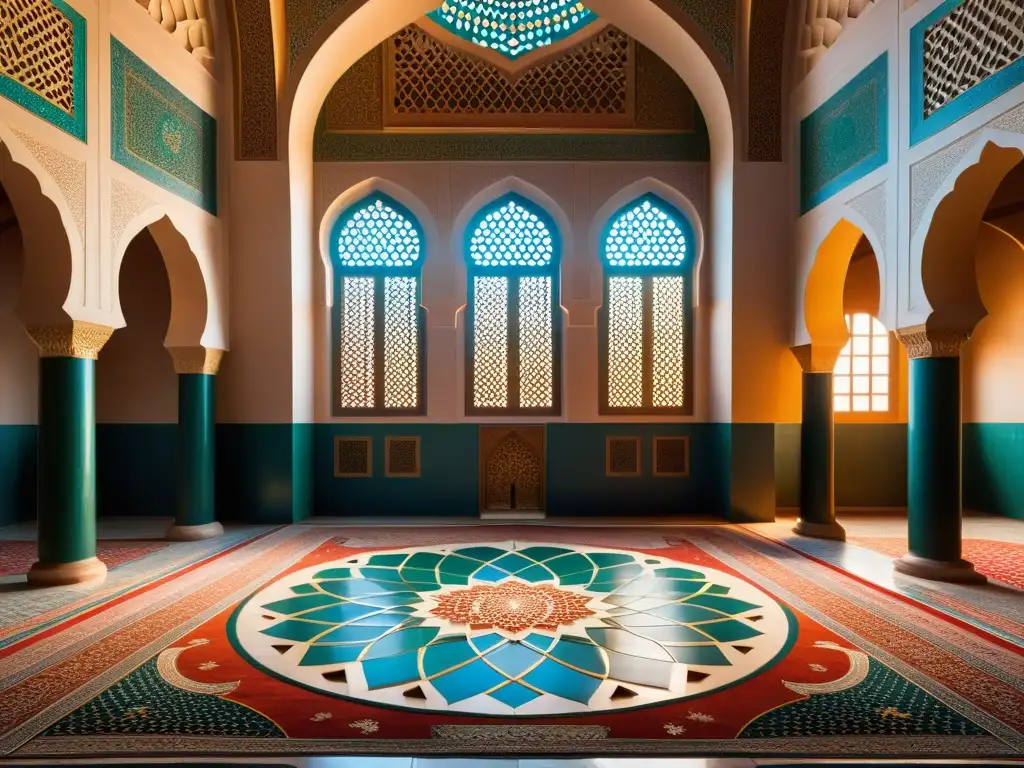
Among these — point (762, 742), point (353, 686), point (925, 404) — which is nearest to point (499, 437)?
point (925, 404)

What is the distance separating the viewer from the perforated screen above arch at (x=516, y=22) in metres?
7.68

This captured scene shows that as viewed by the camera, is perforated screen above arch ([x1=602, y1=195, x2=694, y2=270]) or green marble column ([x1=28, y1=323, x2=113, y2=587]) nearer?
green marble column ([x1=28, y1=323, x2=113, y2=587])

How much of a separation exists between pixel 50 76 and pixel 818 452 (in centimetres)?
672

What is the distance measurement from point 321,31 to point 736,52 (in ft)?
13.7

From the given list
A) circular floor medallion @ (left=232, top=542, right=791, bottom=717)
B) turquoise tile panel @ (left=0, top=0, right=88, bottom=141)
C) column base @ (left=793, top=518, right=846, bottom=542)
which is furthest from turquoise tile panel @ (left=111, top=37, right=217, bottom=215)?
column base @ (left=793, top=518, right=846, bottom=542)

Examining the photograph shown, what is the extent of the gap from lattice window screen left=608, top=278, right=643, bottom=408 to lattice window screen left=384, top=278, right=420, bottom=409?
2190 mm

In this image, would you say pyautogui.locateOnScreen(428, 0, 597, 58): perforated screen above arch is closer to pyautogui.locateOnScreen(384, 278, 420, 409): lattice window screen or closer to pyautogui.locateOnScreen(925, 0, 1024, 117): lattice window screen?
pyautogui.locateOnScreen(384, 278, 420, 409): lattice window screen

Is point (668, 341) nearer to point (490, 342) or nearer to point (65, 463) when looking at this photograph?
point (490, 342)

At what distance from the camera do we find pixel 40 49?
4305 millimetres

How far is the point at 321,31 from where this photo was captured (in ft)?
22.4

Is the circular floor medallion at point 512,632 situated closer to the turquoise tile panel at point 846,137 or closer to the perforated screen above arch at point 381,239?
the turquoise tile panel at point 846,137

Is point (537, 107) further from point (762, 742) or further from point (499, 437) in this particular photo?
point (762, 742)

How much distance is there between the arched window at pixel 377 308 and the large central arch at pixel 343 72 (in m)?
0.35

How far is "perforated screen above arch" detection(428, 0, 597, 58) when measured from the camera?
25.2 ft
